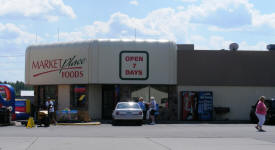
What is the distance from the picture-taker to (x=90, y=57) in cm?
3297

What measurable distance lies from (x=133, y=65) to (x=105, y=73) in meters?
1.94

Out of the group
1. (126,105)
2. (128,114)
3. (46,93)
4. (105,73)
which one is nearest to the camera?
(128,114)

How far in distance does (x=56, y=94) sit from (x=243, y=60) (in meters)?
13.4

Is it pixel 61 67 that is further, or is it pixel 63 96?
pixel 63 96

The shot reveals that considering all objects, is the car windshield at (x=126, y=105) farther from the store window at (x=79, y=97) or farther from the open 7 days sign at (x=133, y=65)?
the store window at (x=79, y=97)

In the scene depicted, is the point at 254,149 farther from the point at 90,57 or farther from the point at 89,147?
the point at 90,57

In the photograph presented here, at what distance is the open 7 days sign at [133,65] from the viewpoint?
1297 inches

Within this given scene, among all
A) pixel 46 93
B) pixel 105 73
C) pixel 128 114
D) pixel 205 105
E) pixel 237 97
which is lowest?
pixel 128 114

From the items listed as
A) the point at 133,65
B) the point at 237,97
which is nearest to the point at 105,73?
the point at 133,65

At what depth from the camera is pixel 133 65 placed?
108 ft

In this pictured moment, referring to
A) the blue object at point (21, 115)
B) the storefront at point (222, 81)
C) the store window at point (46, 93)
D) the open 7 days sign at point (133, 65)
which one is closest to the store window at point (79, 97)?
the store window at point (46, 93)

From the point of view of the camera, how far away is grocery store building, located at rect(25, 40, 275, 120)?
33.0 meters

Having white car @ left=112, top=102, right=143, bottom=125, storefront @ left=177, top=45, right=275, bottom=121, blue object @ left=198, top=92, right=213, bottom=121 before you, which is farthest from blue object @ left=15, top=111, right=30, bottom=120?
blue object @ left=198, top=92, right=213, bottom=121

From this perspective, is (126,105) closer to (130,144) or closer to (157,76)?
(157,76)
